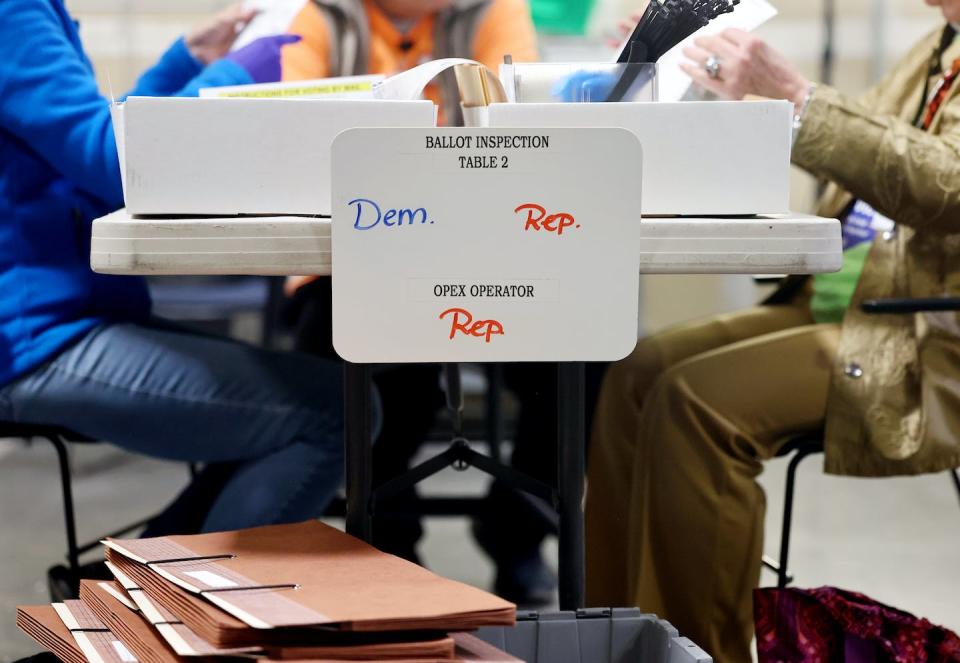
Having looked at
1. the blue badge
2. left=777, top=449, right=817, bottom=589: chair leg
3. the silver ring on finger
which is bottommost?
left=777, top=449, right=817, bottom=589: chair leg

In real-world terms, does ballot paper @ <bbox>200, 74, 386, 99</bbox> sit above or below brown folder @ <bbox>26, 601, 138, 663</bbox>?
above

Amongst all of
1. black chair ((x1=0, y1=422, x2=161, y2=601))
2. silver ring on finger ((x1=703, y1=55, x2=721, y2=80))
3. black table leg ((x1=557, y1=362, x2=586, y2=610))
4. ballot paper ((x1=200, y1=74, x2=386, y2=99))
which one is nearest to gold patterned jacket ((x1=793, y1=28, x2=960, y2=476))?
silver ring on finger ((x1=703, y1=55, x2=721, y2=80))

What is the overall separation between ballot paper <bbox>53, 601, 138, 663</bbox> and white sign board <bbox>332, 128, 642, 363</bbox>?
318 millimetres

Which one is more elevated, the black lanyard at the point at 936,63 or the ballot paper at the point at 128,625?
the black lanyard at the point at 936,63

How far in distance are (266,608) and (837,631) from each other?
65cm

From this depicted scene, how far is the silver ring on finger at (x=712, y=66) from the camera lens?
4.02 ft

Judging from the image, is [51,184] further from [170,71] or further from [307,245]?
[307,245]

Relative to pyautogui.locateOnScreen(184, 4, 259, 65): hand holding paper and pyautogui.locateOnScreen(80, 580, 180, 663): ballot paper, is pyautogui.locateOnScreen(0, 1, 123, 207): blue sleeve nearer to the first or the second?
pyautogui.locateOnScreen(184, 4, 259, 65): hand holding paper

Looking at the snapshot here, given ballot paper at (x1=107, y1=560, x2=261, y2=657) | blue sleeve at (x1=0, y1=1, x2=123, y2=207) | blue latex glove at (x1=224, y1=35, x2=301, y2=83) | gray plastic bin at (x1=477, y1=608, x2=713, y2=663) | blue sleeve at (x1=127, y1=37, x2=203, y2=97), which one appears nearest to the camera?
ballot paper at (x1=107, y1=560, x2=261, y2=657)

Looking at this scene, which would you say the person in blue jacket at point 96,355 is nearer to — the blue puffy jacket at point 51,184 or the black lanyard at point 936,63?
the blue puffy jacket at point 51,184

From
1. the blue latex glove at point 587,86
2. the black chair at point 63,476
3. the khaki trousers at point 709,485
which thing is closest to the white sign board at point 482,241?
the blue latex glove at point 587,86

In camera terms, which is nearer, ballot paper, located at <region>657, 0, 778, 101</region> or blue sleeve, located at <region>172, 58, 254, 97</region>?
ballot paper, located at <region>657, 0, 778, 101</region>

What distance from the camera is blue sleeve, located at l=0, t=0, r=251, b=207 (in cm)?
130

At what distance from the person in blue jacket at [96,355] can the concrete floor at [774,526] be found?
2.30 ft
